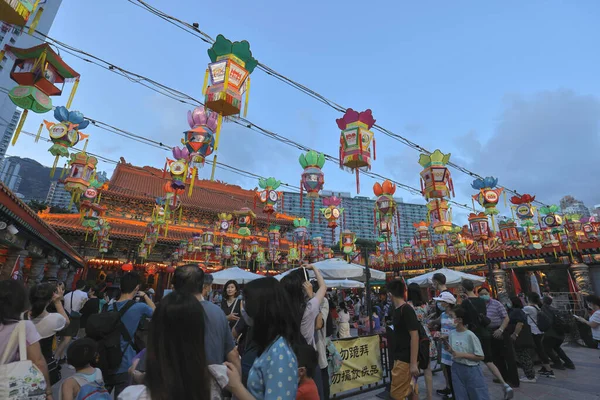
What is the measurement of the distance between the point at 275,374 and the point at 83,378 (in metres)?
1.43

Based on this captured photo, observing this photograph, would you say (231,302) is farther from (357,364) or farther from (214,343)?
(214,343)

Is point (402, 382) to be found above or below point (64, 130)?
below

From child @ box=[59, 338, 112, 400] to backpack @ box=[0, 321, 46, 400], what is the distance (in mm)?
135

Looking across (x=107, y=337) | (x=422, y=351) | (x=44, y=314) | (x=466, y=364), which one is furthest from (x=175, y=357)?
(x=466, y=364)

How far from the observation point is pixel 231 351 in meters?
2.20

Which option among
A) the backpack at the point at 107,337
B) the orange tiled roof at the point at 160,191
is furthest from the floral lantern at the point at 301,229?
the backpack at the point at 107,337

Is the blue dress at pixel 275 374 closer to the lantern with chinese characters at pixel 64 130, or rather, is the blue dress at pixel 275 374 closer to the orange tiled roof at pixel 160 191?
the lantern with chinese characters at pixel 64 130

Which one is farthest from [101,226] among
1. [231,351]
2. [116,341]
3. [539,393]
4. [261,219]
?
[539,393]

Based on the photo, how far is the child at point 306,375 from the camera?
170 cm

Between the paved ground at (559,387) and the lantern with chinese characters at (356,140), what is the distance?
407 centimetres

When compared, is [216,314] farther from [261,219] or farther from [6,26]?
[261,219]

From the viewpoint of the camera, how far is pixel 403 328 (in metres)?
3.46

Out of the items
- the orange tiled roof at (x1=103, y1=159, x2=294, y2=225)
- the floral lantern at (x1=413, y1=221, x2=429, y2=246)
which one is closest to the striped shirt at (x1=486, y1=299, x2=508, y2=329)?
the floral lantern at (x1=413, y1=221, x2=429, y2=246)

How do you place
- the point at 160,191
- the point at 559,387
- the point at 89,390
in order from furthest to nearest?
the point at 160,191 → the point at 559,387 → the point at 89,390
